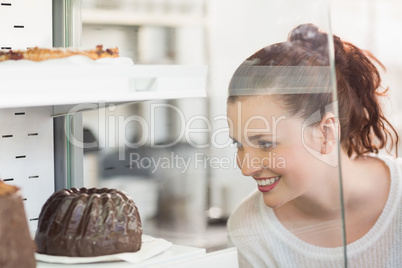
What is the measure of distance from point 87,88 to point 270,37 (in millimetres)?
356

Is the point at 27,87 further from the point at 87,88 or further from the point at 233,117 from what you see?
the point at 233,117

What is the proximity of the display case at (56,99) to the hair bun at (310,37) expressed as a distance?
203 mm

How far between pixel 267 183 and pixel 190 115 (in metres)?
0.18

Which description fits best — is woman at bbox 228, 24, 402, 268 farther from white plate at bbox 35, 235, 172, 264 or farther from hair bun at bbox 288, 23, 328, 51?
white plate at bbox 35, 235, 172, 264

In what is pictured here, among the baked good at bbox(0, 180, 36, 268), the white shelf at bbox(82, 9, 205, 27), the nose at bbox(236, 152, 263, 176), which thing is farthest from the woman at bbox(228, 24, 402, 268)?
the baked good at bbox(0, 180, 36, 268)

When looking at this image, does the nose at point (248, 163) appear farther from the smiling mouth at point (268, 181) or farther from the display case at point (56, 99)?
the display case at point (56, 99)

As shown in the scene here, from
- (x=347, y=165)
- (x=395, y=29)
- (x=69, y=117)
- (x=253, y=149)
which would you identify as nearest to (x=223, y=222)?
(x=253, y=149)

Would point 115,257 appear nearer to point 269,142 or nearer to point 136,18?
point 269,142

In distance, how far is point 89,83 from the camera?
2.92 ft

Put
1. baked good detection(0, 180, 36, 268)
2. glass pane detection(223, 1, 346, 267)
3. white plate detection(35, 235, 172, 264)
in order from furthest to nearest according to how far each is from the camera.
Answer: glass pane detection(223, 1, 346, 267) → white plate detection(35, 235, 172, 264) → baked good detection(0, 180, 36, 268)

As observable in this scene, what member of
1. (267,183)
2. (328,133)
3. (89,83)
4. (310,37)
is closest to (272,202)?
(267,183)

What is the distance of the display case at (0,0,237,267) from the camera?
0.86 meters

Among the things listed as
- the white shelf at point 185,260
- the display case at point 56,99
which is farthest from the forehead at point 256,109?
the white shelf at point 185,260

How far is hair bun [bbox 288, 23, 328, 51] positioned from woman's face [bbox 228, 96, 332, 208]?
0.11 metres
